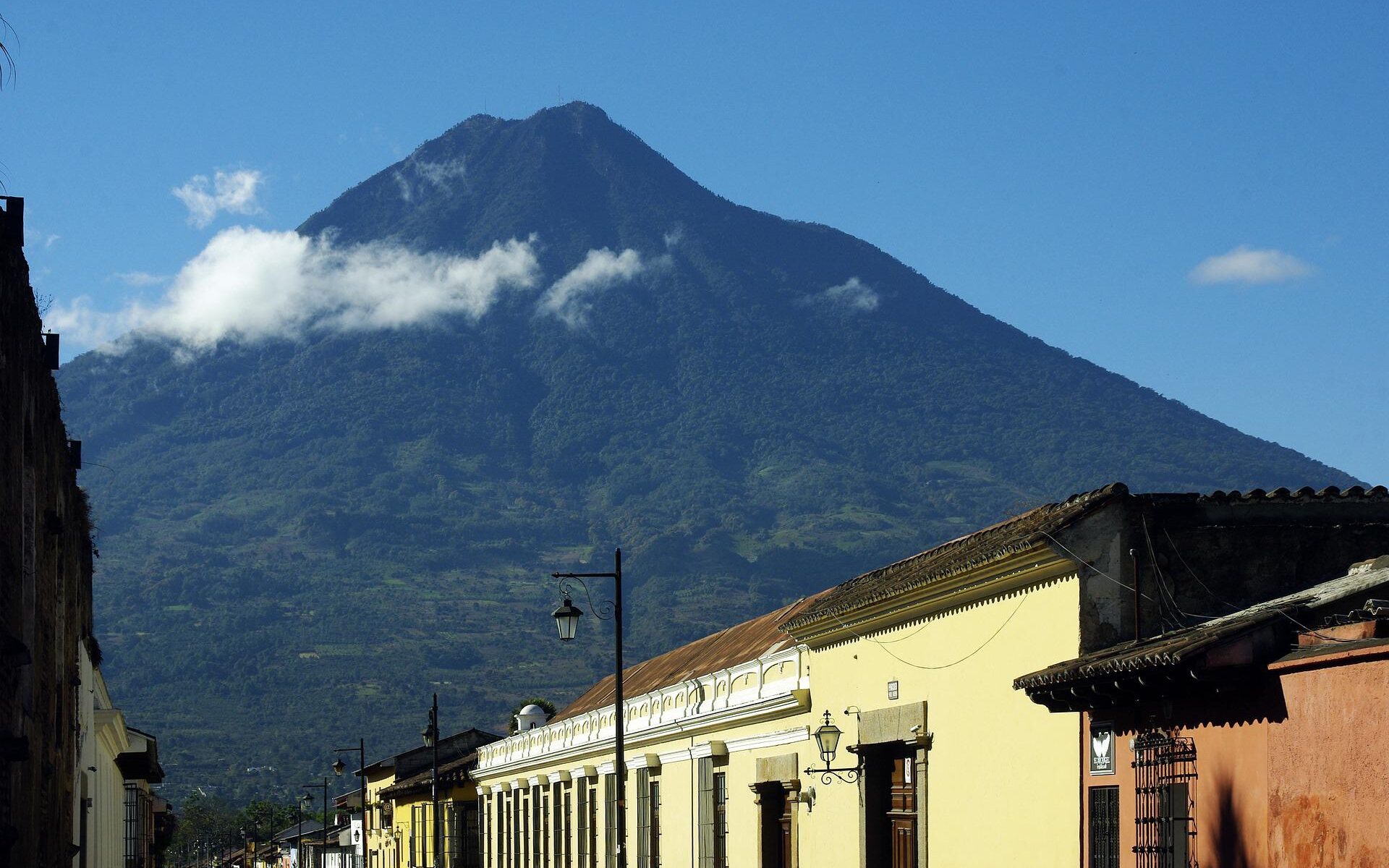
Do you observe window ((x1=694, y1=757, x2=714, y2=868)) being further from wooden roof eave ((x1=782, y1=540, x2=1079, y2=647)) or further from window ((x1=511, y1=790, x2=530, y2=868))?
window ((x1=511, y1=790, x2=530, y2=868))

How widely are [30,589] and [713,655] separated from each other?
59.1 ft

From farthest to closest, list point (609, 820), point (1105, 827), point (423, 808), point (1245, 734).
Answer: point (423, 808) < point (609, 820) < point (1105, 827) < point (1245, 734)

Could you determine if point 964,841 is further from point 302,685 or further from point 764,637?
point 302,685

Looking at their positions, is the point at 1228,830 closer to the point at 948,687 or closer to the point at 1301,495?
the point at 1301,495

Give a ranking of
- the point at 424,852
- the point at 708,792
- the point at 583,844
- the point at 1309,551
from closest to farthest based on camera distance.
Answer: the point at 1309,551
the point at 708,792
the point at 583,844
the point at 424,852

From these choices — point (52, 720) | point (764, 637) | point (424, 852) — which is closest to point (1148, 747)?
point (52, 720)

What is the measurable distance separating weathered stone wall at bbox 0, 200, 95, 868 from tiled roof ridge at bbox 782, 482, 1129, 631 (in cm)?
785

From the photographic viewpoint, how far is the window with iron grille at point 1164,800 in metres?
13.4

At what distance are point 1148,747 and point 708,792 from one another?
44.5 ft

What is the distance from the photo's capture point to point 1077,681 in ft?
45.1

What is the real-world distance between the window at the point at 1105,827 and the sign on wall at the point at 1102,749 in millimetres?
144

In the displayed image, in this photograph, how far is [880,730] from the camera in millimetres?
19750

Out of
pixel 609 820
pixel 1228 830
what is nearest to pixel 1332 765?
pixel 1228 830

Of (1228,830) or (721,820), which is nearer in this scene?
(1228,830)
